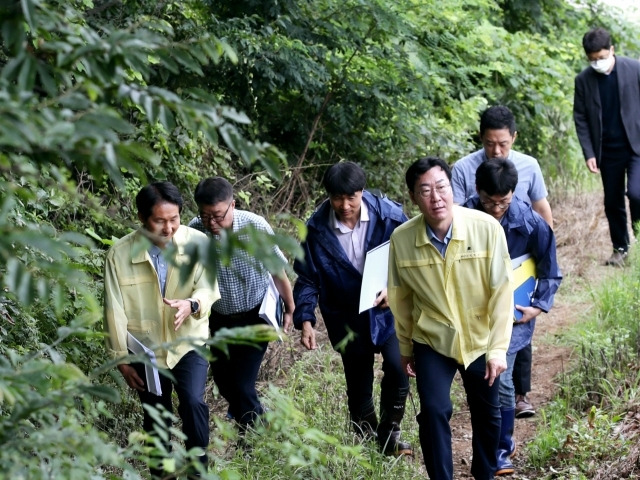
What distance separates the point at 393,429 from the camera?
6.23m

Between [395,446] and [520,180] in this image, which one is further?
[520,180]

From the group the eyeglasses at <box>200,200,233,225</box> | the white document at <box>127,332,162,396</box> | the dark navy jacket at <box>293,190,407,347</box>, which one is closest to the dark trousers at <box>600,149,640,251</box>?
the dark navy jacket at <box>293,190,407,347</box>

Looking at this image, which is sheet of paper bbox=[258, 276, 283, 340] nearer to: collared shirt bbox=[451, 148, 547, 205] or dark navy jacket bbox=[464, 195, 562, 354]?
dark navy jacket bbox=[464, 195, 562, 354]

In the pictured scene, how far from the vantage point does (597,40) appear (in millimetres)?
9359

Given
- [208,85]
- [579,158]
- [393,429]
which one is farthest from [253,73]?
[579,158]

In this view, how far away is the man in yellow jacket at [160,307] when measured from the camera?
5.46 meters

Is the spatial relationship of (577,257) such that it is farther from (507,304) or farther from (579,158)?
(507,304)

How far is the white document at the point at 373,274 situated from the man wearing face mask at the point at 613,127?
447cm

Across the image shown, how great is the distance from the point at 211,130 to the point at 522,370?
4.34 metres

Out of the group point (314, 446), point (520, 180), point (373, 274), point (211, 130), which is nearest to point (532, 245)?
point (520, 180)

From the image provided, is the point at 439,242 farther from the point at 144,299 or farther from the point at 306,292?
the point at 144,299

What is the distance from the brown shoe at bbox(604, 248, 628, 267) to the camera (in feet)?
32.3

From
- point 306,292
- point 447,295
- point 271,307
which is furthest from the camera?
point 306,292

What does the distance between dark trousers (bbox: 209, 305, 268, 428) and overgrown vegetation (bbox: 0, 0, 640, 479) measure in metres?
0.38
